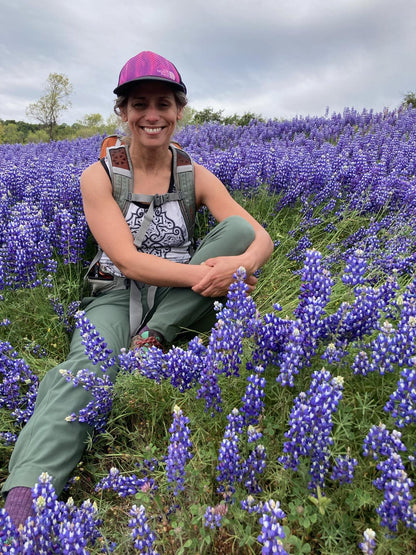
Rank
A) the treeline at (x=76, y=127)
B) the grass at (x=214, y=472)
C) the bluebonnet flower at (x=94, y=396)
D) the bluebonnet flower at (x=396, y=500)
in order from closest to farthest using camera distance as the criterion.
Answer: the bluebonnet flower at (x=396, y=500), the grass at (x=214, y=472), the bluebonnet flower at (x=94, y=396), the treeline at (x=76, y=127)

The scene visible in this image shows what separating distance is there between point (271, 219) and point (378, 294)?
3093mm

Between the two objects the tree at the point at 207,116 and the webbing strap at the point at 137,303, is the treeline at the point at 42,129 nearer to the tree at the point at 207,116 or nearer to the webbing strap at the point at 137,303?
the tree at the point at 207,116

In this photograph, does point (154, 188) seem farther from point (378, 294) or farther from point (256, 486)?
point (256, 486)

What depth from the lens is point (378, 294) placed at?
217 centimetres

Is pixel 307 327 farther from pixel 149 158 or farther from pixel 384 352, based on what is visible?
pixel 149 158

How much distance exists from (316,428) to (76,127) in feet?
173

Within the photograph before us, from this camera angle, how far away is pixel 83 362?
2656mm

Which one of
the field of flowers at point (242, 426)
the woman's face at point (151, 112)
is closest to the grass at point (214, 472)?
the field of flowers at point (242, 426)

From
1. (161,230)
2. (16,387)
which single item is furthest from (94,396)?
(161,230)

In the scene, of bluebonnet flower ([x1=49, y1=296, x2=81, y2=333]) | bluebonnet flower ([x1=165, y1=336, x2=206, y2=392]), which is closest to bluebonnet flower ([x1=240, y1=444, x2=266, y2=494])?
bluebonnet flower ([x1=165, y1=336, x2=206, y2=392])

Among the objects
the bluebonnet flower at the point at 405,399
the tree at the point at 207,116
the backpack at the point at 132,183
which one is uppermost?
the tree at the point at 207,116

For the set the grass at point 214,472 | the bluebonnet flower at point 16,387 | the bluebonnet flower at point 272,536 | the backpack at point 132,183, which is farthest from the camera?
the backpack at point 132,183

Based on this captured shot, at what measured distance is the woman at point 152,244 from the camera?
3027mm

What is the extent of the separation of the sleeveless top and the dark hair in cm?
62
